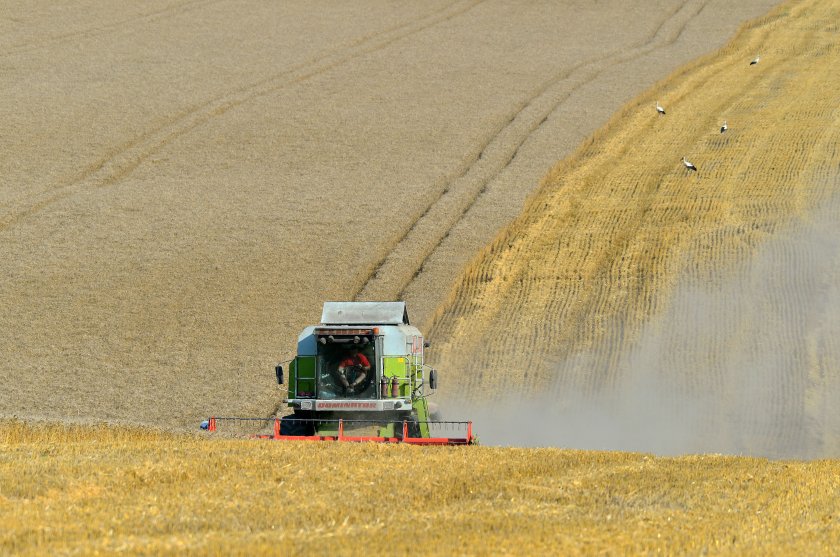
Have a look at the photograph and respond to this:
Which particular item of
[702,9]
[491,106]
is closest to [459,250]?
[491,106]

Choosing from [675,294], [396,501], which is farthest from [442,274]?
[396,501]

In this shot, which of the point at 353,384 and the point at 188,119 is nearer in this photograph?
the point at 353,384

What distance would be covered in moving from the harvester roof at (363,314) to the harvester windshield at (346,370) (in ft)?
2.67

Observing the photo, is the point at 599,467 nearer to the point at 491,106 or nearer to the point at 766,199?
the point at 766,199

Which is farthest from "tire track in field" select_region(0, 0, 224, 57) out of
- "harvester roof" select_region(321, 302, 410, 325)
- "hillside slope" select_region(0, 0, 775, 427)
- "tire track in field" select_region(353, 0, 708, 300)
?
"harvester roof" select_region(321, 302, 410, 325)

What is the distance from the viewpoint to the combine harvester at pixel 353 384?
22.7 metres

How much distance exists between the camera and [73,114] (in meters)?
50.5

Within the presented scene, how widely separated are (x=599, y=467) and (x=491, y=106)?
35352 mm

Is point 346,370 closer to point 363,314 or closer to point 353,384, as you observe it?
point 353,384

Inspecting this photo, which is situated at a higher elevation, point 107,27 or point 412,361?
point 107,27

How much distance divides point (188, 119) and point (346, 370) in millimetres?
29601

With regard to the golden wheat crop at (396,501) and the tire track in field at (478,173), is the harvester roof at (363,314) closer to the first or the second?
the golden wheat crop at (396,501)

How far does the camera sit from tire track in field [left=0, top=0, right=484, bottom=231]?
41.6 meters

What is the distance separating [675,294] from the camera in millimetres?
33469
